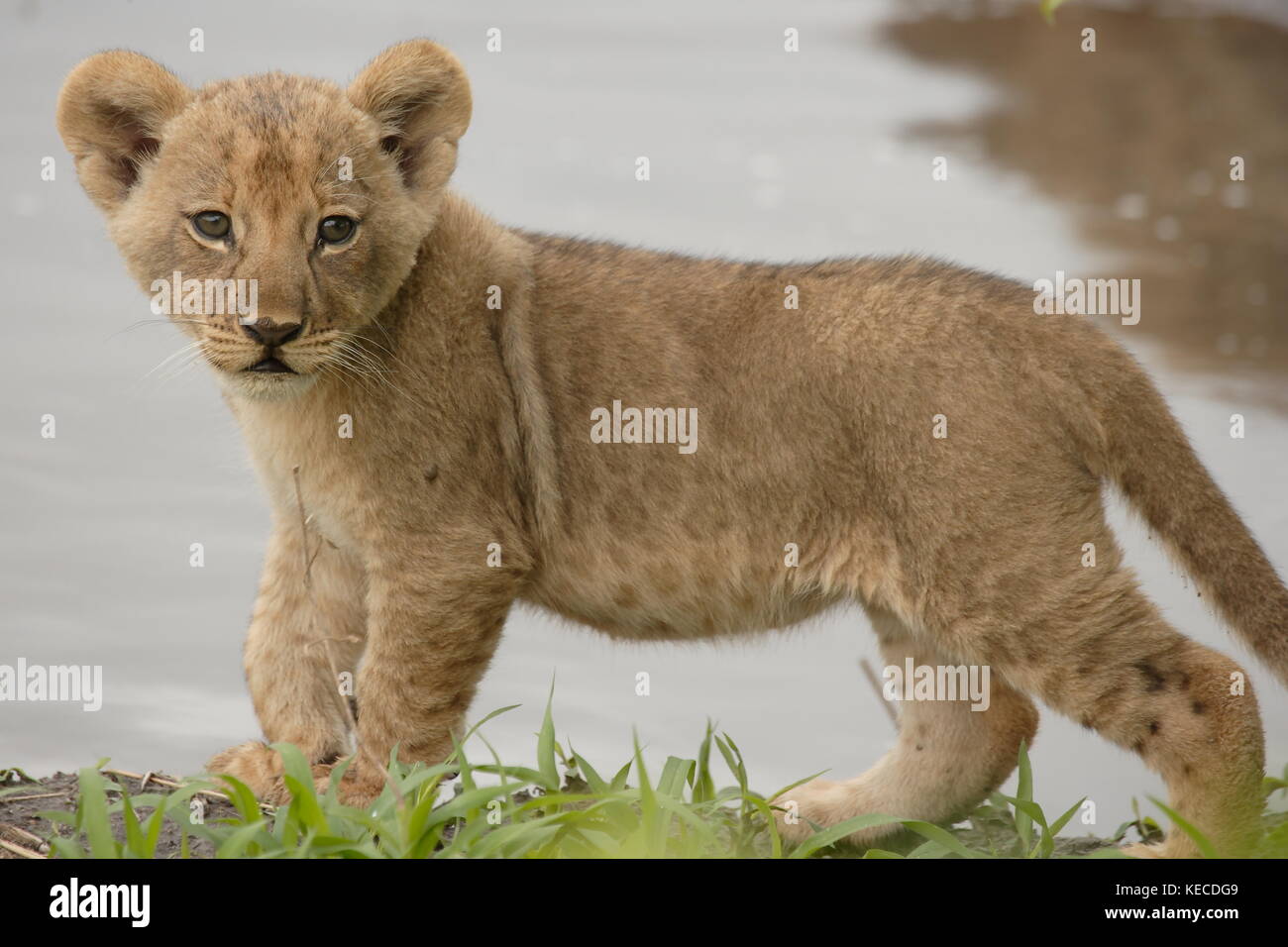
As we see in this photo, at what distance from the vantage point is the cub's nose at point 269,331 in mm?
4836

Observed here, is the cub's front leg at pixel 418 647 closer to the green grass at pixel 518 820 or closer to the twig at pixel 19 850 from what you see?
the green grass at pixel 518 820

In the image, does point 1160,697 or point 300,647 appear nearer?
point 1160,697

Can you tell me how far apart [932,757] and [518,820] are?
1605 millimetres

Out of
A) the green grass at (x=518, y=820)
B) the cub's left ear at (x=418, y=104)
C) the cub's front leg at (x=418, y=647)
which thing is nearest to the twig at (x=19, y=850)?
the green grass at (x=518, y=820)

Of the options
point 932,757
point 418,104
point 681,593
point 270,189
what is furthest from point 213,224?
point 932,757

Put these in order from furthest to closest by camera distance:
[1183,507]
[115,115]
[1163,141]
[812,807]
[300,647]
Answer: [1163,141], [812,807], [300,647], [1183,507], [115,115]

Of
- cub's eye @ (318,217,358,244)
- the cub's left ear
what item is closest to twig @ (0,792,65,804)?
cub's eye @ (318,217,358,244)

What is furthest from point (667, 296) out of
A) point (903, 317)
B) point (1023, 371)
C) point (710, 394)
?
point (1023, 371)

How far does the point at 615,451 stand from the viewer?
563cm

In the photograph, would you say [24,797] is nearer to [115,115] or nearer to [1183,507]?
[115,115]

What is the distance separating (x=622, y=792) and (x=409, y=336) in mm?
1601

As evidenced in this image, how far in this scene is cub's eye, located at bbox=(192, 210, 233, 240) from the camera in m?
5.04

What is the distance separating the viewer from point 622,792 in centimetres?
502

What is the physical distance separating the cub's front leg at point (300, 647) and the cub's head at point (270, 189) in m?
0.85
